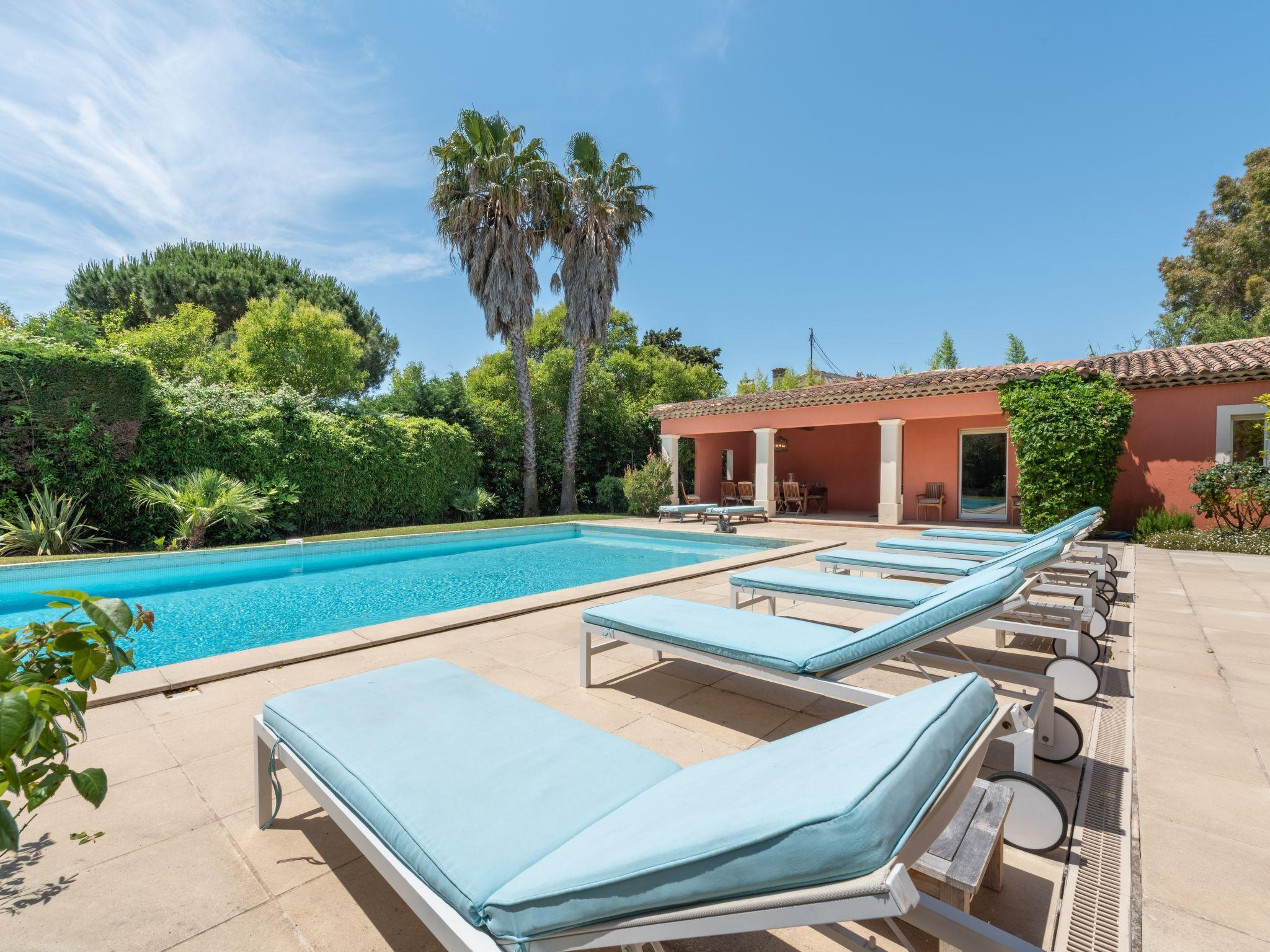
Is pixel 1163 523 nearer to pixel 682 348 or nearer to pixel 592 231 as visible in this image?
pixel 592 231

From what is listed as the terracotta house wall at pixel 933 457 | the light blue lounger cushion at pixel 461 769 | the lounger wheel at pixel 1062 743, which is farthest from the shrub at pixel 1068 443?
the light blue lounger cushion at pixel 461 769

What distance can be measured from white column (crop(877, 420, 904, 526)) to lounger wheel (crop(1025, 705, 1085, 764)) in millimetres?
11900

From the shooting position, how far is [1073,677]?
334cm

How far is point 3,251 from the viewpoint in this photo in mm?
15461

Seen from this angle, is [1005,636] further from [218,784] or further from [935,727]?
[218,784]

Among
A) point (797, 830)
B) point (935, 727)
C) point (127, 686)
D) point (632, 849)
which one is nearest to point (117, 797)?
point (127, 686)

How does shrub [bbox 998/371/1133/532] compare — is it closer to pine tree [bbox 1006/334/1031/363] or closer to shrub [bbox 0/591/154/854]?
shrub [bbox 0/591/154/854]

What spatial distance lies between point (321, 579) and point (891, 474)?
12.5m

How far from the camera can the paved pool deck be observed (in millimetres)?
1737

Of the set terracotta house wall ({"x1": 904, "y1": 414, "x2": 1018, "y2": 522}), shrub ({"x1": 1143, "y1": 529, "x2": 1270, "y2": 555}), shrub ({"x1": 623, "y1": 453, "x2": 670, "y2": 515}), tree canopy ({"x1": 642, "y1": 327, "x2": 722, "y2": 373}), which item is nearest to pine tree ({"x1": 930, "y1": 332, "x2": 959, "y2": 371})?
tree canopy ({"x1": 642, "y1": 327, "x2": 722, "y2": 373})

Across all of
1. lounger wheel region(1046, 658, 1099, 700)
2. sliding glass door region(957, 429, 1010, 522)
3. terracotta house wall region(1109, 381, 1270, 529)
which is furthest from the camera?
sliding glass door region(957, 429, 1010, 522)

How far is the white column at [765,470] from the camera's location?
16125 mm

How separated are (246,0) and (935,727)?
1094cm

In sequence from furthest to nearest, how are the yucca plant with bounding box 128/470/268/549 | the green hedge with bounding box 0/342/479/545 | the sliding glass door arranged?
the sliding glass door → the yucca plant with bounding box 128/470/268/549 → the green hedge with bounding box 0/342/479/545
